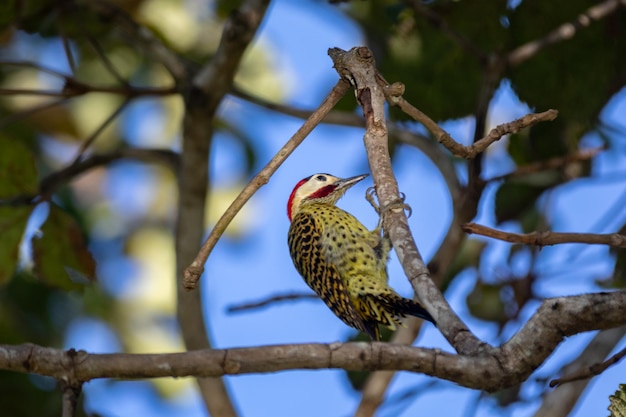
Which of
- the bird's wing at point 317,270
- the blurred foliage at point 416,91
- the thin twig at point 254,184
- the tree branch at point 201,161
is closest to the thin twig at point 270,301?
the bird's wing at point 317,270

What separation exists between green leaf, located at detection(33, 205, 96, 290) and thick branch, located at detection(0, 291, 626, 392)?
2.74 metres

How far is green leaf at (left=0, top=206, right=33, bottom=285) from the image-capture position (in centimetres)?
504

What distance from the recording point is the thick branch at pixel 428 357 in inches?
88.7

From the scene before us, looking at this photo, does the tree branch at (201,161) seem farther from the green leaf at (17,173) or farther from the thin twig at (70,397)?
the thin twig at (70,397)

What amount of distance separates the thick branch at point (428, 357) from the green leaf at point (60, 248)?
8.99 feet

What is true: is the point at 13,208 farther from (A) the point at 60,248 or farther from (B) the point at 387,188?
(B) the point at 387,188

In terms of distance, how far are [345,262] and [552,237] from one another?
2244 mm

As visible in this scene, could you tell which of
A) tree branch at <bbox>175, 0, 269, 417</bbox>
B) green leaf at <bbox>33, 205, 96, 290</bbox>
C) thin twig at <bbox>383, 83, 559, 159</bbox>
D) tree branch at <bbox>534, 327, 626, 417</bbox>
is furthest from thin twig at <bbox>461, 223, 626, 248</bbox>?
green leaf at <bbox>33, 205, 96, 290</bbox>

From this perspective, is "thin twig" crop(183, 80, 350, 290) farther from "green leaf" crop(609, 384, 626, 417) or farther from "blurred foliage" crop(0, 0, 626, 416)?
"blurred foliage" crop(0, 0, 626, 416)

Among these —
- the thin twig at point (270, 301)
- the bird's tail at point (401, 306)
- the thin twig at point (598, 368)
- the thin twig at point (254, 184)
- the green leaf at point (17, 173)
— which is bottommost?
the thin twig at point (598, 368)

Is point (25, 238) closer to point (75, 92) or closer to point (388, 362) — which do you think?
point (75, 92)

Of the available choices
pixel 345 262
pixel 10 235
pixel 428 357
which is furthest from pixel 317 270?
pixel 428 357

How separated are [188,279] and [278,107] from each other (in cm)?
278

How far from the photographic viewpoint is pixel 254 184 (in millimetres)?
2525
